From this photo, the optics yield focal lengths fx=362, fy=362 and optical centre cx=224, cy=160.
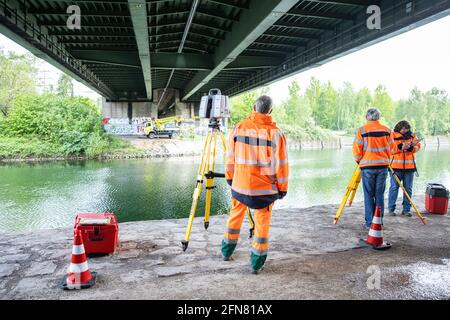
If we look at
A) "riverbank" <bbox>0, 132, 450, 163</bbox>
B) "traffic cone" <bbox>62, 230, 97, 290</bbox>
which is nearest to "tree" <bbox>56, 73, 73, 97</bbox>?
"riverbank" <bbox>0, 132, 450, 163</bbox>

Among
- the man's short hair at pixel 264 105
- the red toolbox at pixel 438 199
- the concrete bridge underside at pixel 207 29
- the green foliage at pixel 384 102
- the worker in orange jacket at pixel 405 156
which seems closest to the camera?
the man's short hair at pixel 264 105

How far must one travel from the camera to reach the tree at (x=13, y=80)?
Answer: 3906cm

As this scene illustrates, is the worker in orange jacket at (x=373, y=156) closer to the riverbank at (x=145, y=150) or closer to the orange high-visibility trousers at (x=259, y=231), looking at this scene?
the orange high-visibility trousers at (x=259, y=231)

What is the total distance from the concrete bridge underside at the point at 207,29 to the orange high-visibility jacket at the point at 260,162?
3.87 m

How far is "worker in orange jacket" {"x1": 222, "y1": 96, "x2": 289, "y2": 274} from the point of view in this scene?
3480 mm

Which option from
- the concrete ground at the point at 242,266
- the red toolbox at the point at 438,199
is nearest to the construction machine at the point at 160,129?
the red toolbox at the point at 438,199

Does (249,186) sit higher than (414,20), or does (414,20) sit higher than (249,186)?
(414,20)

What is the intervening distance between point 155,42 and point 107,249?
9048 mm

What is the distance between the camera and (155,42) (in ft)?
38.5

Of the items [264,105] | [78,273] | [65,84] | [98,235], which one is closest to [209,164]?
[264,105]

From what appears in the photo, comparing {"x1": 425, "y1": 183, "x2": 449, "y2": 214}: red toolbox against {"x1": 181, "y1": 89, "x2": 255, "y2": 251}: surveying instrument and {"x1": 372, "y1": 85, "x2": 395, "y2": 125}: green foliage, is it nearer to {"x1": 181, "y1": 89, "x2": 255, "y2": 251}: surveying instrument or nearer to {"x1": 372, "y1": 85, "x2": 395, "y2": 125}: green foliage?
{"x1": 181, "y1": 89, "x2": 255, "y2": 251}: surveying instrument
